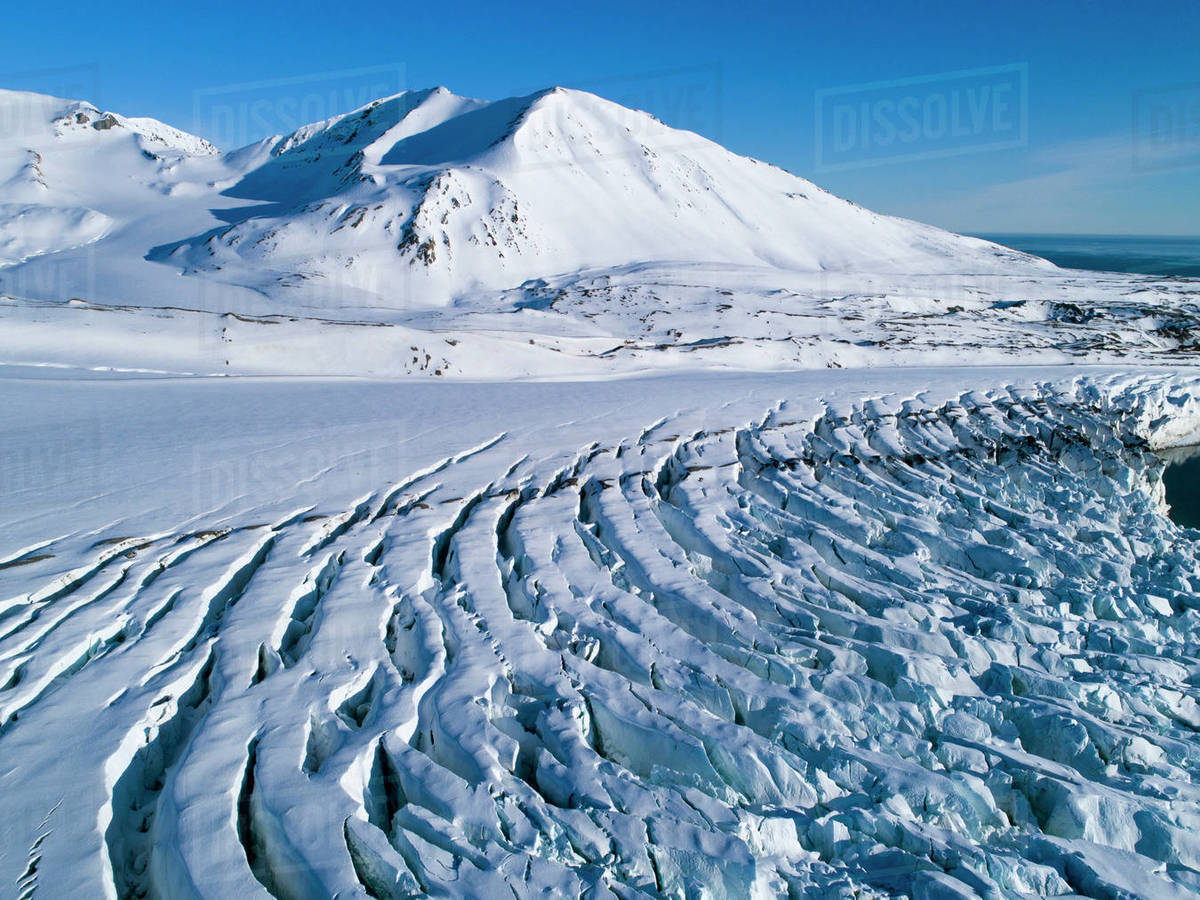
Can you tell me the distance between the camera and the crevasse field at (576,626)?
10.4 ft

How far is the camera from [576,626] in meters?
4.84

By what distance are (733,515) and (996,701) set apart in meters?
2.93

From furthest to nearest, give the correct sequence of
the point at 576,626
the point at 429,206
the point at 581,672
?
the point at 429,206 < the point at 576,626 < the point at 581,672

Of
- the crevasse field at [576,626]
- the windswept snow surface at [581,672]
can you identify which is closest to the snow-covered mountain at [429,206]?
the crevasse field at [576,626]

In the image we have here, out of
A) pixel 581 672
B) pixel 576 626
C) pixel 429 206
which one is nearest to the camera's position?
pixel 581 672

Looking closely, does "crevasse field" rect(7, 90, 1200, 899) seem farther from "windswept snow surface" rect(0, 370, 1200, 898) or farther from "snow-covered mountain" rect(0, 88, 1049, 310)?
"snow-covered mountain" rect(0, 88, 1049, 310)

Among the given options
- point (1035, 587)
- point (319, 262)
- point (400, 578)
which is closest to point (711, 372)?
point (1035, 587)

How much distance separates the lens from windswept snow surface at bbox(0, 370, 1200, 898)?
10.3 feet

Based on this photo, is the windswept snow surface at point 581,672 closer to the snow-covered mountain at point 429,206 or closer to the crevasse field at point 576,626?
the crevasse field at point 576,626

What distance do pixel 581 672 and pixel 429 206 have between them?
1682 inches

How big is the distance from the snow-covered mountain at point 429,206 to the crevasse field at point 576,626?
23948mm

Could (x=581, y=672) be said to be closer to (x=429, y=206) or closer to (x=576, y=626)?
(x=576, y=626)

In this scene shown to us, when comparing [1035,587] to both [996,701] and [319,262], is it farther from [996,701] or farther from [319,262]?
[319,262]

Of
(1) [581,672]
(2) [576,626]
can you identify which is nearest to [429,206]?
(2) [576,626]
